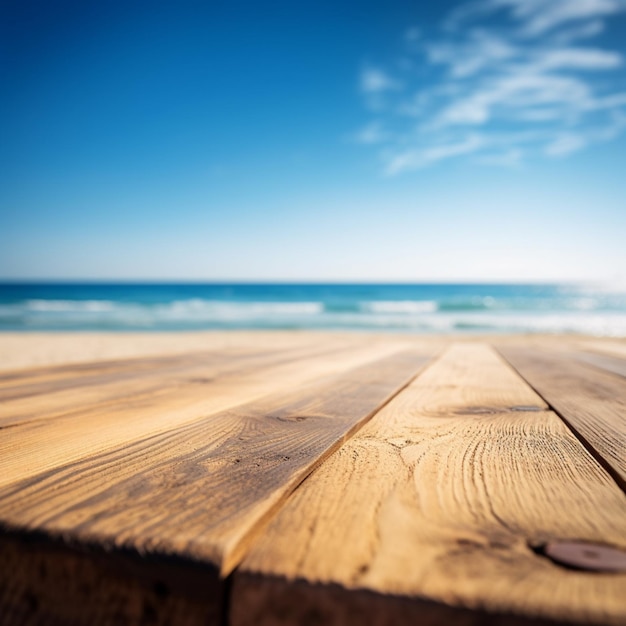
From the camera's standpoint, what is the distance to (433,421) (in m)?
0.70

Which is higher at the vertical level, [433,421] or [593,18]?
[593,18]

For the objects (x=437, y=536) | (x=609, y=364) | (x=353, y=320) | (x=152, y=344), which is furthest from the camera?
(x=353, y=320)

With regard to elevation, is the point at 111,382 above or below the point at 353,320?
above

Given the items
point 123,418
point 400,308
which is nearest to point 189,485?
point 123,418

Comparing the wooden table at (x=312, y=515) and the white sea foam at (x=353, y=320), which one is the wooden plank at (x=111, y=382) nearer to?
the wooden table at (x=312, y=515)

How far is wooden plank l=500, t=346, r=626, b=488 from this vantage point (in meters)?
0.55

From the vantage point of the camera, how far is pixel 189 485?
423mm

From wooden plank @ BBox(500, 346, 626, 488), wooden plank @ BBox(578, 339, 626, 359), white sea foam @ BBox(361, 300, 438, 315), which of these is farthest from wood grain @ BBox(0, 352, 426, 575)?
white sea foam @ BBox(361, 300, 438, 315)

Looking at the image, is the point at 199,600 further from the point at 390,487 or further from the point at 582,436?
the point at 582,436

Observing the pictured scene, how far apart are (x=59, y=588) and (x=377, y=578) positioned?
224 mm

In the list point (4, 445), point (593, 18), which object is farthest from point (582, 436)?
point (593, 18)

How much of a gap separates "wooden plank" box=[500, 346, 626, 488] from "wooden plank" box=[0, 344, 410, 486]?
53 cm

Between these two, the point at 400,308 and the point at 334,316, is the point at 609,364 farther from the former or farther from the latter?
the point at 400,308

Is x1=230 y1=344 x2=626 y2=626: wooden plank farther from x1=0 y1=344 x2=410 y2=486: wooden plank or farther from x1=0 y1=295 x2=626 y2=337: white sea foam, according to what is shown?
x1=0 y1=295 x2=626 y2=337: white sea foam
